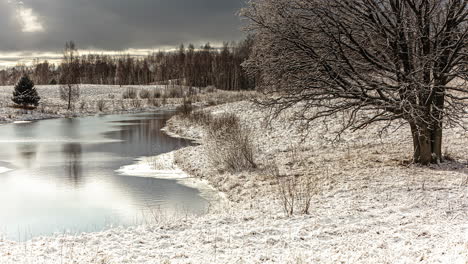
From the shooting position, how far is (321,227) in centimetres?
679

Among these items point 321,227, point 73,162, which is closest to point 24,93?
point 73,162

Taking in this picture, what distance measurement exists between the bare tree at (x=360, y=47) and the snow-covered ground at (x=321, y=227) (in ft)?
5.07

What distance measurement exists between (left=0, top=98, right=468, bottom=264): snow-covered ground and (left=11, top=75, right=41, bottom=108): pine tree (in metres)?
35.7

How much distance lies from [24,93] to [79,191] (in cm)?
3413

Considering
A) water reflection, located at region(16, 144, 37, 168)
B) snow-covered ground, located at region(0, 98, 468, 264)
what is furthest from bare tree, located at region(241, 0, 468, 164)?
water reflection, located at region(16, 144, 37, 168)

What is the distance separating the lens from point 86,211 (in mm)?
10234

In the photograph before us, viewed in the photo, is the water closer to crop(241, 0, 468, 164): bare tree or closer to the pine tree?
crop(241, 0, 468, 164): bare tree

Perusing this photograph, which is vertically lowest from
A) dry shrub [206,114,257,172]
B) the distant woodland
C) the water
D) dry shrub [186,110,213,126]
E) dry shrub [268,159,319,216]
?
the water

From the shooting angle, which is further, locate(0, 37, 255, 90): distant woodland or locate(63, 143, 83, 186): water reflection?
locate(0, 37, 255, 90): distant woodland

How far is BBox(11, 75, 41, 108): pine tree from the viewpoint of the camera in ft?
137

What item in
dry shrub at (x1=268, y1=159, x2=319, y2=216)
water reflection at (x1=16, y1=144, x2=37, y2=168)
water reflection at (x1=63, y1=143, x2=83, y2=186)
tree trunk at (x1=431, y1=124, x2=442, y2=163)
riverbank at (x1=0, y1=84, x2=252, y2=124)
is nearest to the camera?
dry shrub at (x1=268, y1=159, x2=319, y2=216)

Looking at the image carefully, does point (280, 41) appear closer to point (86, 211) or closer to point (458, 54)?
point (458, 54)

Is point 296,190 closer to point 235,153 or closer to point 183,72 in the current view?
point 235,153

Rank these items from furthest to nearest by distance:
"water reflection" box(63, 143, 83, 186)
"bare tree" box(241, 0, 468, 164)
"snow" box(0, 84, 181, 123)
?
1. "snow" box(0, 84, 181, 123)
2. "water reflection" box(63, 143, 83, 186)
3. "bare tree" box(241, 0, 468, 164)
